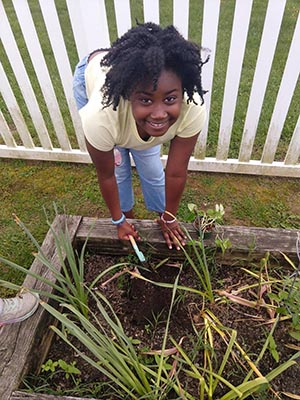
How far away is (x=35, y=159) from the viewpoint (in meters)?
2.85

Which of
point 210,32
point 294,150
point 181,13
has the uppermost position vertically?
point 181,13

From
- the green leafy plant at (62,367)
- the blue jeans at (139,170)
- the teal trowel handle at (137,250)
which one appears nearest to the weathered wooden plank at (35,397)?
the green leafy plant at (62,367)

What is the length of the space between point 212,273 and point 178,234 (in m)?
0.22

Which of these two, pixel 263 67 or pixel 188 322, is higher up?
pixel 263 67

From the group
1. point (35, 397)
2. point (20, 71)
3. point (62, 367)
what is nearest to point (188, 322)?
point (62, 367)

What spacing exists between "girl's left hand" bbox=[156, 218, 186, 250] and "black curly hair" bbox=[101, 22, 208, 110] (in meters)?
0.64

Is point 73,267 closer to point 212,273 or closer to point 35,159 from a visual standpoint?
point 212,273

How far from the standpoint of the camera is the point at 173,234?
1.64m

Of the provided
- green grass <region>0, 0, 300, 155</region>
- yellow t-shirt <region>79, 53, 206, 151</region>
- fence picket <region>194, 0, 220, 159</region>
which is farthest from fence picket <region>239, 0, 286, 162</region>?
yellow t-shirt <region>79, 53, 206, 151</region>

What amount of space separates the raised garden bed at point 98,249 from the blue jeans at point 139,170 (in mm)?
306

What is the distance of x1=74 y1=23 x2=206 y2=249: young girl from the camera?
43.1 inches

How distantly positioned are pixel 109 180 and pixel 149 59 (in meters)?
0.64

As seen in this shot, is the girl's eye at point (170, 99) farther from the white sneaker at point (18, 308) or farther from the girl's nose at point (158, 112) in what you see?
the white sneaker at point (18, 308)

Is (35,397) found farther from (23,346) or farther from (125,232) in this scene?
(125,232)
